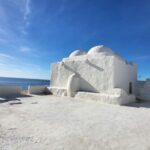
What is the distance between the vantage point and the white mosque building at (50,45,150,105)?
13.3 m

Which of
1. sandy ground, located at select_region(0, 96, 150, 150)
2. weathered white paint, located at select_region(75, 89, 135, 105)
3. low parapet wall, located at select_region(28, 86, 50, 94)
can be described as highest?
low parapet wall, located at select_region(28, 86, 50, 94)

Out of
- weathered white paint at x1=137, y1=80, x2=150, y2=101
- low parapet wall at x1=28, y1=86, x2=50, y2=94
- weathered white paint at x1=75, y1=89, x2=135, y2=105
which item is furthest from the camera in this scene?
low parapet wall at x1=28, y1=86, x2=50, y2=94

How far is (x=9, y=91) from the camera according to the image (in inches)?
585

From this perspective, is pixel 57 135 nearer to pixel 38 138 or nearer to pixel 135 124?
pixel 38 138

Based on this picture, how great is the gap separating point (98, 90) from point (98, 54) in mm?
3998

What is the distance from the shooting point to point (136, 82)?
17.0 meters

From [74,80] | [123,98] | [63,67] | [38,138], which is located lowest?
[38,138]

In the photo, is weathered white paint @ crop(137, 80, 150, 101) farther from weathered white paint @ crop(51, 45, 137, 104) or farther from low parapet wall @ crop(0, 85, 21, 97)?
low parapet wall @ crop(0, 85, 21, 97)

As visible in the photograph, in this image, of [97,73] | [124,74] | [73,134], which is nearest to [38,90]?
[97,73]

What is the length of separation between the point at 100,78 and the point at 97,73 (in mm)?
643

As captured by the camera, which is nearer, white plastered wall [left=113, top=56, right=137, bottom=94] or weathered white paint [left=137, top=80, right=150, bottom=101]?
white plastered wall [left=113, top=56, right=137, bottom=94]

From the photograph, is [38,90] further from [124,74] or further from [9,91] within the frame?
[124,74]

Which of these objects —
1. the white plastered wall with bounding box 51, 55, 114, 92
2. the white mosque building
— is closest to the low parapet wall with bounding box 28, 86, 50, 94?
the white mosque building

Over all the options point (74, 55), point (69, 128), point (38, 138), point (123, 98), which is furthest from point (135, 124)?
point (74, 55)
